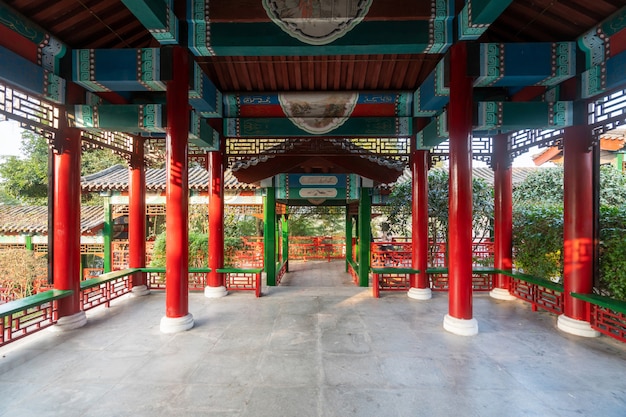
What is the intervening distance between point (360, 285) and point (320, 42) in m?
6.43

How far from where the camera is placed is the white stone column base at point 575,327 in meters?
4.66

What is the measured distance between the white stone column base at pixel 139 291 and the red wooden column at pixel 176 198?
2861 millimetres

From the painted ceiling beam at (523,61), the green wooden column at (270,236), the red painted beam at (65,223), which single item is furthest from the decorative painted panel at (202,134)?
the painted ceiling beam at (523,61)

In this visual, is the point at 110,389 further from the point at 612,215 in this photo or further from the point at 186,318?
the point at 612,215

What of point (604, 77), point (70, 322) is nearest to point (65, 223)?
point (70, 322)

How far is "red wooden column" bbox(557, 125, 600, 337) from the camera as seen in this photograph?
15.9 ft

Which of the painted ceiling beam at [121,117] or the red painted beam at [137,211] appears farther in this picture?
the red painted beam at [137,211]

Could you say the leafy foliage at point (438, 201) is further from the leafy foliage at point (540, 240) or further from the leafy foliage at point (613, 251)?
the leafy foliage at point (613, 251)

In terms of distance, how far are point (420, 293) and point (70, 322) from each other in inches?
281

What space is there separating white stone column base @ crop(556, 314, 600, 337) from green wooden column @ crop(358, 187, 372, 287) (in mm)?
4332

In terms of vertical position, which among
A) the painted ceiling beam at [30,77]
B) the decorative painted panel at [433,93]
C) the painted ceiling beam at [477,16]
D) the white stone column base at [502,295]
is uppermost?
the painted ceiling beam at [477,16]

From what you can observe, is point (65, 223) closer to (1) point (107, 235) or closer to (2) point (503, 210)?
(1) point (107, 235)

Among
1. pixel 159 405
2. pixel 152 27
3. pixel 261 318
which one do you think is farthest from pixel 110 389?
pixel 152 27

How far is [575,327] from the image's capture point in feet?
15.6
